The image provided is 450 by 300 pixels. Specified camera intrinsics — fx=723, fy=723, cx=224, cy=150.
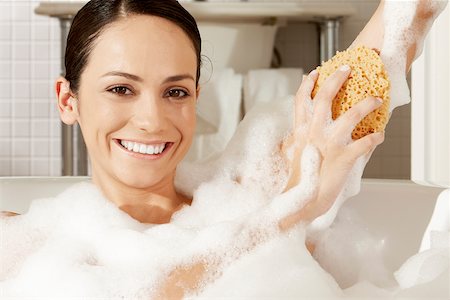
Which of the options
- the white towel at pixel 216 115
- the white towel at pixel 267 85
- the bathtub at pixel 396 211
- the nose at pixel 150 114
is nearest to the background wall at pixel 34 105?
the white towel at pixel 267 85

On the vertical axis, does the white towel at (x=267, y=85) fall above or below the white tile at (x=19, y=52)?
below

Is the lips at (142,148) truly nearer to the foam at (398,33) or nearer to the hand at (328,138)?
the hand at (328,138)

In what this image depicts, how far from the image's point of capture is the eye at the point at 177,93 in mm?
1057

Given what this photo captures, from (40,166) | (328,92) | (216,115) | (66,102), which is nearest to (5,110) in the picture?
(40,166)

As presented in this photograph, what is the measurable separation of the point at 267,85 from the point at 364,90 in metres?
1.52

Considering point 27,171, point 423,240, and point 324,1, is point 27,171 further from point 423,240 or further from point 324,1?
point 423,240

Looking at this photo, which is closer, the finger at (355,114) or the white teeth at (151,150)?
the finger at (355,114)

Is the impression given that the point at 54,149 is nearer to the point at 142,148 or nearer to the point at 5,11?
the point at 5,11

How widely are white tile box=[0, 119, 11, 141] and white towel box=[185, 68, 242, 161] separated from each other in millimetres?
915

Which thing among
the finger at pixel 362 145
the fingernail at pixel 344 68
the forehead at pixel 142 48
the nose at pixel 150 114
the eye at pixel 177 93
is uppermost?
the forehead at pixel 142 48

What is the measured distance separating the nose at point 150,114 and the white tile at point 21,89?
200 centimetres

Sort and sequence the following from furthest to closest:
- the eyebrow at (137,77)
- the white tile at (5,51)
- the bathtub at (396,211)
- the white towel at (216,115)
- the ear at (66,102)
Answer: the white tile at (5,51), the white towel at (216,115), the bathtub at (396,211), the ear at (66,102), the eyebrow at (137,77)

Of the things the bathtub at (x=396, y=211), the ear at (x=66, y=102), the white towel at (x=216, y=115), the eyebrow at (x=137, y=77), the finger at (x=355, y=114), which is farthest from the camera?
the white towel at (x=216, y=115)

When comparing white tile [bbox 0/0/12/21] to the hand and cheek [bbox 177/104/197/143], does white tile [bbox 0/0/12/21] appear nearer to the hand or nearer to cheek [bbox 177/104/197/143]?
cheek [bbox 177/104/197/143]
